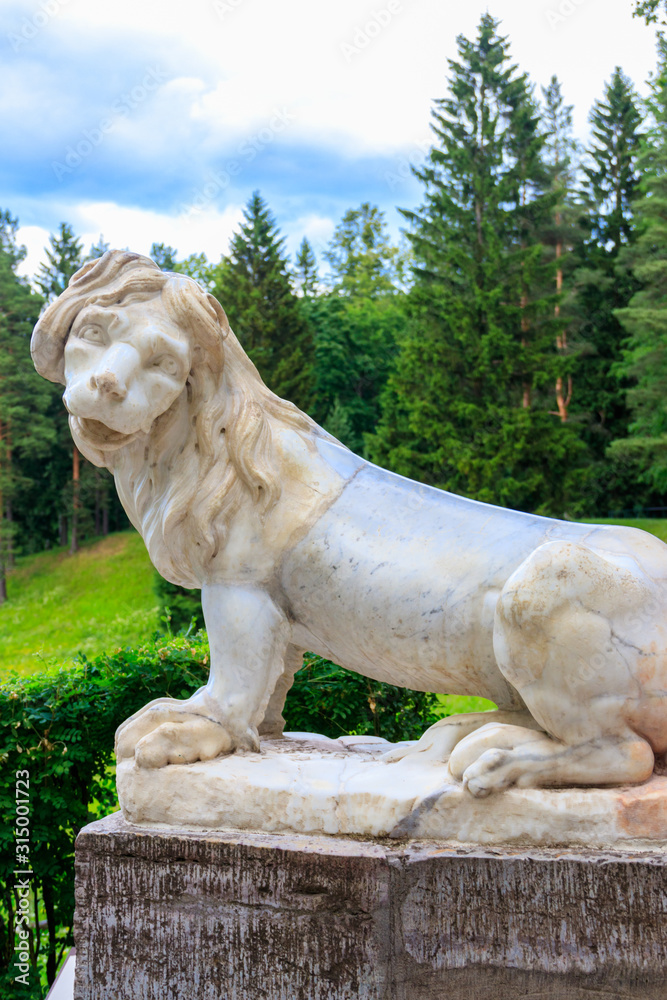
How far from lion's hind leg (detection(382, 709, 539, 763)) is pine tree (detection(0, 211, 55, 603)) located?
2467 centimetres

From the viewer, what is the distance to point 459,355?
2109 cm

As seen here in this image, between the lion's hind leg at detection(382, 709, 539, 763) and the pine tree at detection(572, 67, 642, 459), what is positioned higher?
the pine tree at detection(572, 67, 642, 459)

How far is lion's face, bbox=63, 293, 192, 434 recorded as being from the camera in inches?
92.7

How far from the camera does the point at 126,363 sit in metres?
2.36

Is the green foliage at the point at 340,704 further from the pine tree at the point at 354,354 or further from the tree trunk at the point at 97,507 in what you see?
the tree trunk at the point at 97,507

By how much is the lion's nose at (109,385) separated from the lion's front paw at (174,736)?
90 centimetres

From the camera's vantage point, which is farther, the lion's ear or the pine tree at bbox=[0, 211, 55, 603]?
the pine tree at bbox=[0, 211, 55, 603]

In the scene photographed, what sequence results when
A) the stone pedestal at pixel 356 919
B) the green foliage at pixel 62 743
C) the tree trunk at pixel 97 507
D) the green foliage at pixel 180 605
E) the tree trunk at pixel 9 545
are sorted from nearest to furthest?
the stone pedestal at pixel 356 919 → the green foliage at pixel 62 743 → the green foliage at pixel 180 605 → the tree trunk at pixel 9 545 → the tree trunk at pixel 97 507

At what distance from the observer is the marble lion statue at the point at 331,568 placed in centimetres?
217

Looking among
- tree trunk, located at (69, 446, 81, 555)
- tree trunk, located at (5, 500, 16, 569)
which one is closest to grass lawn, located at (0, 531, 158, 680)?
tree trunk, located at (69, 446, 81, 555)

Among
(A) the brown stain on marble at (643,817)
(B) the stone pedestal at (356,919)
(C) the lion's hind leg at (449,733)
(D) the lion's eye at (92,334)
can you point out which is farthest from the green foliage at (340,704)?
(D) the lion's eye at (92,334)

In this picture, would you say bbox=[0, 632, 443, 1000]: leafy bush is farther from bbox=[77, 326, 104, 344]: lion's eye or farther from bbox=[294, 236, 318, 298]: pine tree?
bbox=[294, 236, 318, 298]: pine tree

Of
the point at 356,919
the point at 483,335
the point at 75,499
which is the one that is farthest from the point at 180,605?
the point at 356,919

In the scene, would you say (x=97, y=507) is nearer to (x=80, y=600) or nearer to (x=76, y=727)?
(x=80, y=600)
